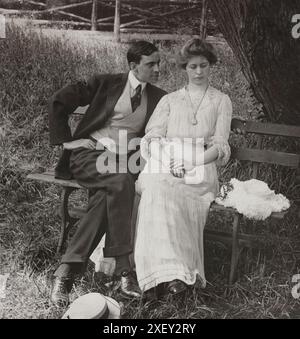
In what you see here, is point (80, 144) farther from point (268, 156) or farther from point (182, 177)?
point (268, 156)

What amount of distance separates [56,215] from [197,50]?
1441mm

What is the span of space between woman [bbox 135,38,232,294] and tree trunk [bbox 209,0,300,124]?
34cm

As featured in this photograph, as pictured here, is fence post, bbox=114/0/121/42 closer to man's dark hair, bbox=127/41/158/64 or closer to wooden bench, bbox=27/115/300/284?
man's dark hair, bbox=127/41/158/64

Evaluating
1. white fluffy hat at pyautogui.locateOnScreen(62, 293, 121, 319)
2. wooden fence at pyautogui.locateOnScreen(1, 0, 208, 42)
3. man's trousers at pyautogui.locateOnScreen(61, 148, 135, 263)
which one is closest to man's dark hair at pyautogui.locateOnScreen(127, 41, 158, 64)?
wooden fence at pyautogui.locateOnScreen(1, 0, 208, 42)

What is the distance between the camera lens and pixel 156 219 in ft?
9.42

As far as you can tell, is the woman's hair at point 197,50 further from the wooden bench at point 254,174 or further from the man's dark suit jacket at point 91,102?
the wooden bench at point 254,174

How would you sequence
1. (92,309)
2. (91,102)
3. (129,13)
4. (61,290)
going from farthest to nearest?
(129,13)
(91,102)
(61,290)
(92,309)

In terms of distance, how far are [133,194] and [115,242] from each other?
284 millimetres

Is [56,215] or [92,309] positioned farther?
[56,215]

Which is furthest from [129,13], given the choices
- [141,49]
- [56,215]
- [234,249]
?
[234,249]

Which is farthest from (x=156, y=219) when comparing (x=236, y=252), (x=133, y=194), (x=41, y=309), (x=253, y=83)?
(x=253, y=83)

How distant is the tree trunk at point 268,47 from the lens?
10.4 feet

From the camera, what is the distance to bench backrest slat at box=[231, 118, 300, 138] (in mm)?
3193

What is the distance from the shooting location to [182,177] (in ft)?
9.99
